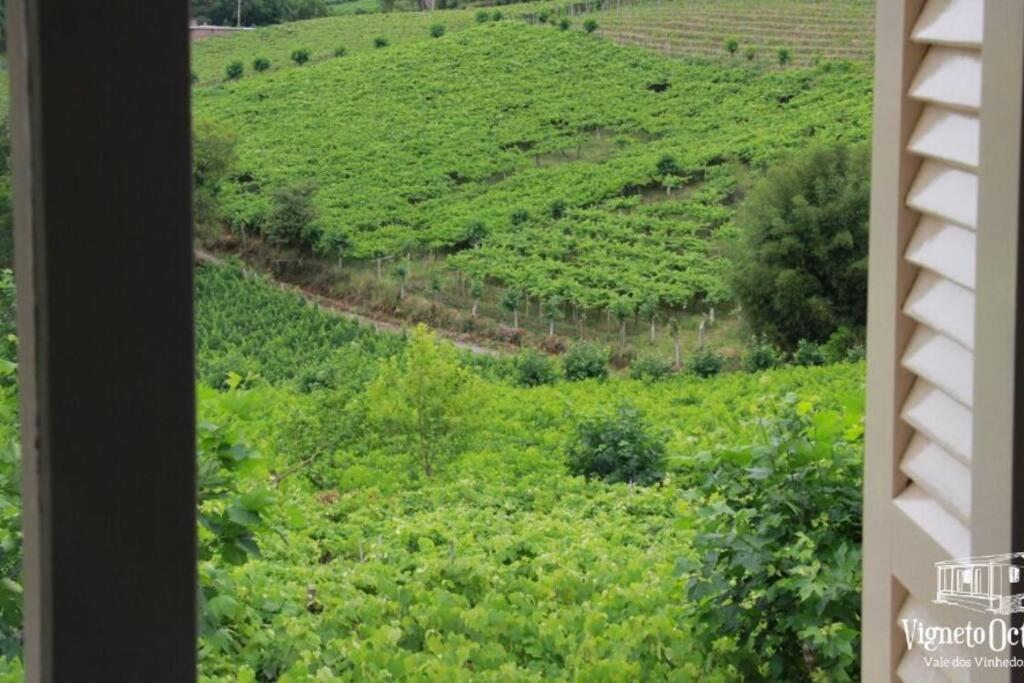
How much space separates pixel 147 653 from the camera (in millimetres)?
253

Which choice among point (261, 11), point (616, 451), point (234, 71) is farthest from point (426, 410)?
point (261, 11)

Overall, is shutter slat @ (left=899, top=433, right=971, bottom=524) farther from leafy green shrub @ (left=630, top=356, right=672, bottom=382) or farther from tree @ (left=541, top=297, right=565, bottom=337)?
tree @ (left=541, top=297, right=565, bottom=337)

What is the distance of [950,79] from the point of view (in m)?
0.42

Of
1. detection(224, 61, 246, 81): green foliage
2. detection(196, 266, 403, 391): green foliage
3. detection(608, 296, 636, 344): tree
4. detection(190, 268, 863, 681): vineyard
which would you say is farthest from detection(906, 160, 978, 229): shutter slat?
detection(224, 61, 246, 81): green foliage

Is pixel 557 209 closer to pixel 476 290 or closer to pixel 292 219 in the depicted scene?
pixel 476 290

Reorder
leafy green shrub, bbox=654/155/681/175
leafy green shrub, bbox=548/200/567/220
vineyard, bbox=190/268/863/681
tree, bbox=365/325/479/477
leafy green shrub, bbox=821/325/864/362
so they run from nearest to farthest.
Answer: vineyard, bbox=190/268/863/681
tree, bbox=365/325/479/477
leafy green shrub, bbox=821/325/864/362
leafy green shrub, bbox=548/200/567/220
leafy green shrub, bbox=654/155/681/175

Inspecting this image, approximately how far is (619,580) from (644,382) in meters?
1.85

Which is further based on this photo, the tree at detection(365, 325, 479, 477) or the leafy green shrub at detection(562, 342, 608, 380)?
the leafy green shrub at detection(562, 342, 608, 380)

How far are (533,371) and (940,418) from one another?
15.2 feet

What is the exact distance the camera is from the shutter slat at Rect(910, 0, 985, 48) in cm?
40

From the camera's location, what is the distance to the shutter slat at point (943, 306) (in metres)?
0.41

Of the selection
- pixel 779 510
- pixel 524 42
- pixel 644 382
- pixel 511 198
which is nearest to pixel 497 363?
pixel 644 382

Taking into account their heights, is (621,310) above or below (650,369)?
above

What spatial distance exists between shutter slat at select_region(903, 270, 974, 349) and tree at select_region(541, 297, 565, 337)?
4.98 metres
